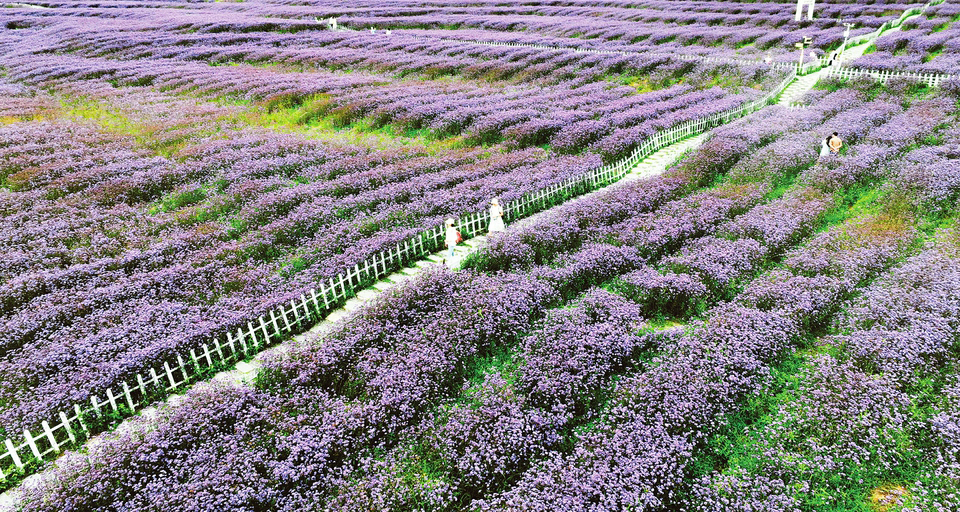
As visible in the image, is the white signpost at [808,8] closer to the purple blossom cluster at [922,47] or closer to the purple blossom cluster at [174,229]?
the purple blossom cluster at [922,47]

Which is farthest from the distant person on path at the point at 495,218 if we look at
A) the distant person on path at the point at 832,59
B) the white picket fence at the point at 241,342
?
the distant person on path at the point at 832,59

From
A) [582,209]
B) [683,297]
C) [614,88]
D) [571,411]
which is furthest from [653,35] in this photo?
[571,411]

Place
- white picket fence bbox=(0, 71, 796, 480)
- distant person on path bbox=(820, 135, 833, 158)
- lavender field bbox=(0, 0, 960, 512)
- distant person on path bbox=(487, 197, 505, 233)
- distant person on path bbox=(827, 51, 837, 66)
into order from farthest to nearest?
distant person on path bbox=(827, 51, 837, 66) → distant person on path bbox=(820, 135, 833, 158) → distant person on path bbox=(487, 197, 505, 233) → white picket fence bbox=(0, 71, 796, 480) → lavender field bbox=(0, 0, 960, 512)

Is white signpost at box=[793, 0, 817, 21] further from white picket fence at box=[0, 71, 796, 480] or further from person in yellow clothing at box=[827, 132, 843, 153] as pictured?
white picket fence at box=[0, 71, 796, 480]

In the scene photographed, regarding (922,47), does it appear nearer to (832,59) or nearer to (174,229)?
(832,59)

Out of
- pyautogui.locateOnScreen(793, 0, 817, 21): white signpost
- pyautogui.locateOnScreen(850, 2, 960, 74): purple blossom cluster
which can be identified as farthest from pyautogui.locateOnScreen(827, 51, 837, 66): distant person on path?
pyautogui.locateOnScreen(793, 0, 817, 21): white signpost

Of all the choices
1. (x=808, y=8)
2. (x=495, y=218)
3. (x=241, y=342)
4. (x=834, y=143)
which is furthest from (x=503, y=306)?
(x=808, y=8)
